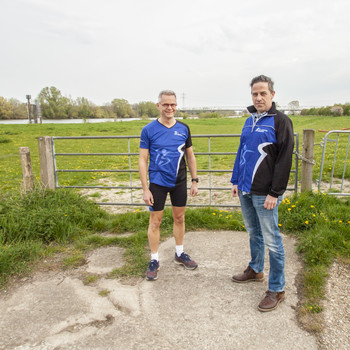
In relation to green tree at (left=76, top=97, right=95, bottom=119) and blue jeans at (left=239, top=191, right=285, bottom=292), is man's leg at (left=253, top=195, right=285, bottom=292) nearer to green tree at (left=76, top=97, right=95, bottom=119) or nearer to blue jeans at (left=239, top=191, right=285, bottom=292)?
blue jeans at (left=239, top=191, right=285, bottom=292)

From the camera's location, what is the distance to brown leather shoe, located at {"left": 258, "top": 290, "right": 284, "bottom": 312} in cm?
261

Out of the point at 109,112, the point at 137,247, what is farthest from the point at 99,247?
the point at 109,112

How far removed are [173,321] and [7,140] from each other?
2189 centimetres

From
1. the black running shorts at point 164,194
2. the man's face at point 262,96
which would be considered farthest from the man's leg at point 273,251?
the black running shorts at point 164,194

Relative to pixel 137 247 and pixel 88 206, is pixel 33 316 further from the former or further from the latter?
pixel 88 206

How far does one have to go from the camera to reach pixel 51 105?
61.9 metres

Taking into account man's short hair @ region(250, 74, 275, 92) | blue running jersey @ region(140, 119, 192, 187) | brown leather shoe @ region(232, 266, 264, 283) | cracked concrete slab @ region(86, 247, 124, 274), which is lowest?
cracked concrete slab @ region(86, 247, 124, 274)

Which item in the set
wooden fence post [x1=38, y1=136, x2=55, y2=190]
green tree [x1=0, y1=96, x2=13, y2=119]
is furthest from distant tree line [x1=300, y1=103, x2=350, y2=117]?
green tree [x1=0, y1=96, x2=13, y2=119]

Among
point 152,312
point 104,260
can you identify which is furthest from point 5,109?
point 152,312

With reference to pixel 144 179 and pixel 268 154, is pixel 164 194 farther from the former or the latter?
pixel 268 154

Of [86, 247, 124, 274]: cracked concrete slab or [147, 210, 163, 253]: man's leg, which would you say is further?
[86, 247, 124, 274]: cracked concrete slab

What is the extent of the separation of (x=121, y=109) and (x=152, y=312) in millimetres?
68701

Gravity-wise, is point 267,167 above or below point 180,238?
above

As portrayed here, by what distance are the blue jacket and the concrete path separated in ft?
3.56
